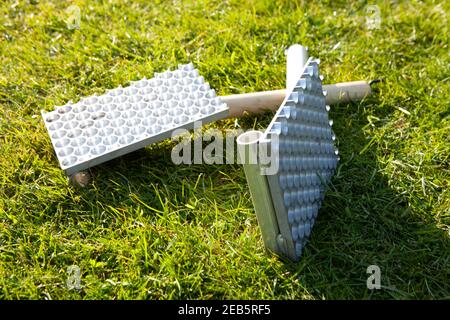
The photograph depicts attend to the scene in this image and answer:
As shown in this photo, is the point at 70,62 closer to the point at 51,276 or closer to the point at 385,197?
the point at 51,276

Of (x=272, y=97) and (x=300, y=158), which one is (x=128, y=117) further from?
(x=300, y=158)

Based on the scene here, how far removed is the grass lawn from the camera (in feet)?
5.87

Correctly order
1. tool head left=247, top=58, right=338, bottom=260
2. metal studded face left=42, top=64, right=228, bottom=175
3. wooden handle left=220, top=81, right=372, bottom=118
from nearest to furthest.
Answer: tool head left=247, top=58, right=338, bottom=260, metal studded face left=42, top=64, right=228, bottom=175, wooden handle left=220, top=81, right=372, bottom=118

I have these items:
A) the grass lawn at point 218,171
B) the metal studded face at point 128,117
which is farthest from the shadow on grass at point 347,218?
the metal studded face at point 128,117

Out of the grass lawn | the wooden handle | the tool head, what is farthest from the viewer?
the wooden handle

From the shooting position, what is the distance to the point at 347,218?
6.36ft

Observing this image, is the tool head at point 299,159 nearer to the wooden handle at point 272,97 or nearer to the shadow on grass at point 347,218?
the shadow on grass at point 347,218

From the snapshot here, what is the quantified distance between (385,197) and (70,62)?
4.47 ft

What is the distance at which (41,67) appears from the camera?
2584 mm

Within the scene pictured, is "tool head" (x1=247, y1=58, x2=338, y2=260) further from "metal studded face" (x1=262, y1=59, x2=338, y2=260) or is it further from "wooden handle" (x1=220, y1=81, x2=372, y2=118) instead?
"wooden handle" (x1=220, y1=81, x2=372, y2=118)

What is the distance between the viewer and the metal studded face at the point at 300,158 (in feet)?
5.52

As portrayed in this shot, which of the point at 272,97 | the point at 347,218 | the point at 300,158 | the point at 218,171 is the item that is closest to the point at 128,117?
the point at 218,171

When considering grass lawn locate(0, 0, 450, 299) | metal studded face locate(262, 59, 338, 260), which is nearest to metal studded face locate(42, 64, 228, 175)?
grass lawn locate(0, 0, 450, 299)
